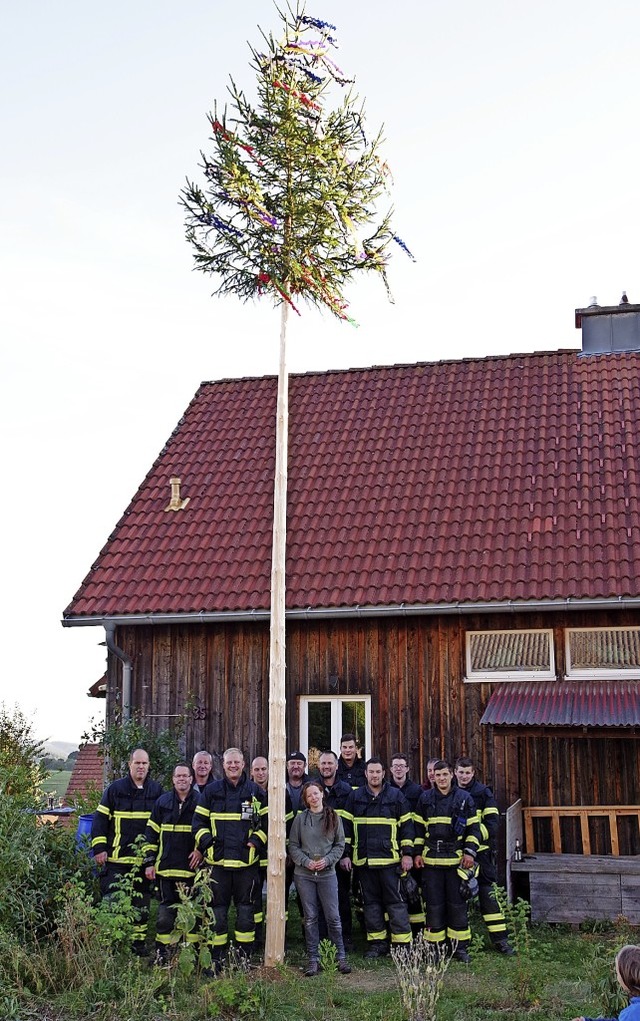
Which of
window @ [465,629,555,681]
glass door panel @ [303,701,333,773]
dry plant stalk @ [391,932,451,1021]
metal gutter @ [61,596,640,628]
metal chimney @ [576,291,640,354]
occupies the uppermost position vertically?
metal chimney @ [576,291,640,354]

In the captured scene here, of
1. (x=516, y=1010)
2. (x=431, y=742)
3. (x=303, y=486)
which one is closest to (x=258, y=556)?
(x=303, y=486)

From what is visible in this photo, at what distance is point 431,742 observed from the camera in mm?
13422

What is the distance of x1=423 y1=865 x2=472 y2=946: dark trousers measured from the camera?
409 inches

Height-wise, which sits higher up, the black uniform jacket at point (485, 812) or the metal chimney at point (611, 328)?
the metal chimney at point (611, 328)

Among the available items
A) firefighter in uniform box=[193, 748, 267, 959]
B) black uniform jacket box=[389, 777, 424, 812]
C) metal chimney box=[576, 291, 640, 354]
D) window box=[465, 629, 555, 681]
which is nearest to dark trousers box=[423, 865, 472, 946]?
black uniform jacket box=[389, 777, 424, 812]

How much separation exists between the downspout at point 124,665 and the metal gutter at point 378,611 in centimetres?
22

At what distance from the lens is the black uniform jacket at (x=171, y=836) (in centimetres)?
1024

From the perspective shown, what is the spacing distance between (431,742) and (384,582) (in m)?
1.94

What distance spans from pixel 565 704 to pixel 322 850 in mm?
3498

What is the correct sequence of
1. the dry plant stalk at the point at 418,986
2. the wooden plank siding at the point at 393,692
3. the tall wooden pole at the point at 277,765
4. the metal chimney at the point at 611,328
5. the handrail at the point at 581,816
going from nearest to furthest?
the dry plant stalk at the point at 418,986 → the tall wooden pole at the point at 277,765 → the handrail at the point at 581,816 → the wooden plank siding at the point at 393,692 → the metal chimney at the point at 611,328

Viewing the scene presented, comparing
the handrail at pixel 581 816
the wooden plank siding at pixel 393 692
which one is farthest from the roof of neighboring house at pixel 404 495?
the handrail at pixel 581 816

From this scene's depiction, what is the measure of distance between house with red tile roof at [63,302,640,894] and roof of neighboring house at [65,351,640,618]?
3cm

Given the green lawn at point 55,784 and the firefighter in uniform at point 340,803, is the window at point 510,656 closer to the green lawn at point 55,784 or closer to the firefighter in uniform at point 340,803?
the firefighter in uniform at point 340,803

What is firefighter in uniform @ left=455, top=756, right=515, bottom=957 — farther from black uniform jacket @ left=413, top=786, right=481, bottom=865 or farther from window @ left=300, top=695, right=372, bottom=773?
window @ left=300, top=695, right=372, bottom=773
